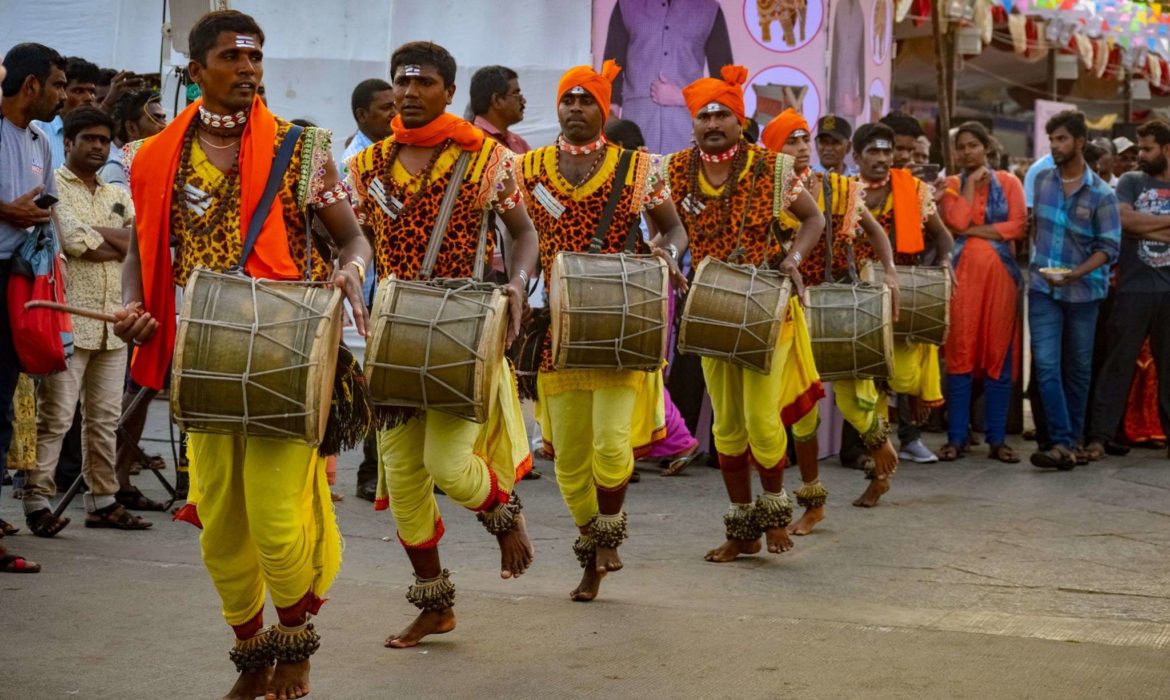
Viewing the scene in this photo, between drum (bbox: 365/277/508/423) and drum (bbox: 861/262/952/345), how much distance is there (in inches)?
183

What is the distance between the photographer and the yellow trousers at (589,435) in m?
6.22

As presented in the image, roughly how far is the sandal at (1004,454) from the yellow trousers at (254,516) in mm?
7356

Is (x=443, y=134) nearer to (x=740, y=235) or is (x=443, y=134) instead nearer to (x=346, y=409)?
(x=346, y=409)

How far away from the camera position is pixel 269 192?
15.0 feet

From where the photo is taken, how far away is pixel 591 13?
36.2 ft

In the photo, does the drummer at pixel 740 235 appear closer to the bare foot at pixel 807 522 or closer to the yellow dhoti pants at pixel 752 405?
the yellow dhoti pants at pixel 752 405

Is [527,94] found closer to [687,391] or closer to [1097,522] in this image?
[687,391]

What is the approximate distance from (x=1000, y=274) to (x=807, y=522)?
3917 millimetres

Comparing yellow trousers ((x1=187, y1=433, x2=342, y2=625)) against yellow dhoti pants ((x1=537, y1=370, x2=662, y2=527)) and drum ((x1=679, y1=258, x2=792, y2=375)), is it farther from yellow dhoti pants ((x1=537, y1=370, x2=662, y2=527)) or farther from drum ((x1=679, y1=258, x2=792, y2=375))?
drum ((x1=679, y1=258, x2=792, y2=375))

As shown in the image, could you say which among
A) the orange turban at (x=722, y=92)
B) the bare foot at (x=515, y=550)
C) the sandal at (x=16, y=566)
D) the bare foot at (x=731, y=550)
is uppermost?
the orange turban at (x=722, y=92)

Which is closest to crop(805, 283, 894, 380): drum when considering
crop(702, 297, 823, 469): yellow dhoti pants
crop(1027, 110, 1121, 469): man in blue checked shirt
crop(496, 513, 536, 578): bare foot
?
crop(702, 297, 823, 469): yellow dhoti pants

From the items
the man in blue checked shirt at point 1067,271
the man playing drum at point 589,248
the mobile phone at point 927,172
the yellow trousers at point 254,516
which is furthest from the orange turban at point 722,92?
the mobile phone at point 927,172

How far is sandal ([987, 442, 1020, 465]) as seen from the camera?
432 inches

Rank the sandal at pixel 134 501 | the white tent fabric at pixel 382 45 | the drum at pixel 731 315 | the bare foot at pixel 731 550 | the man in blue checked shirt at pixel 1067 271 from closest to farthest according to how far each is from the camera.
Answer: the drum at pixel 731 315 → the bare foot at pixel 731 550 → the sandal at pixel 134 501 → the man in blue checked shirt at pixel 1067 271 → the white tent fabric at pixel 382 45
